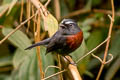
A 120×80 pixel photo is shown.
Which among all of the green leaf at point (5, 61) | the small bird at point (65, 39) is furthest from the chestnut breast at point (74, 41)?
the green leaf at point (5, 61)

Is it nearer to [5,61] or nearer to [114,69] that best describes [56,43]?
[114,69]

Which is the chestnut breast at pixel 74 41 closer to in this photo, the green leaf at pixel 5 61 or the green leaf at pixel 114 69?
the green leaf at pixel 114 69

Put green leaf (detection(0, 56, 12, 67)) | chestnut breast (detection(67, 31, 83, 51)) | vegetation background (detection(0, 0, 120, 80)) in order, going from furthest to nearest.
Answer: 1. green leaf (detection(0, 56, 12, 67))
2. vegetation background (detection(0, 0, 120, 80))
3. chestnut breast (detection(67, 31, 83, 51))

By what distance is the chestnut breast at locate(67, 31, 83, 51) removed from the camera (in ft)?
7.59

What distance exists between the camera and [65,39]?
2396 millimetres

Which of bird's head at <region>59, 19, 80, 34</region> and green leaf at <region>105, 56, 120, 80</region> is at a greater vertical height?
bird's head at <region>59, 19, 80, 34</region>

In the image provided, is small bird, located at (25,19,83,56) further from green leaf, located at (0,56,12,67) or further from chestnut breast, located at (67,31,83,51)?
green leaf, located at (0,56,12,67)

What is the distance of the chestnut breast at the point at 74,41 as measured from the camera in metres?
2.31

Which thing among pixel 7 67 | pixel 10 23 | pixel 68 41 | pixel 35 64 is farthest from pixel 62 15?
pixel 68 41

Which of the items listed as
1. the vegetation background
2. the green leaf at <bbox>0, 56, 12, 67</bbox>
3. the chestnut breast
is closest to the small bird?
the chestnut breast

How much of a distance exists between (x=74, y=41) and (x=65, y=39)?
101 millimetres

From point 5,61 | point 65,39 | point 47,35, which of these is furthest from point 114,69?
point 5,61

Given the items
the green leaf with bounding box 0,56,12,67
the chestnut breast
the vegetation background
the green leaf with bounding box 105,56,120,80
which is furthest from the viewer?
the green leaf with bounding box 0,56,12,67

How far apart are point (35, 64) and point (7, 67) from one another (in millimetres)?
928
